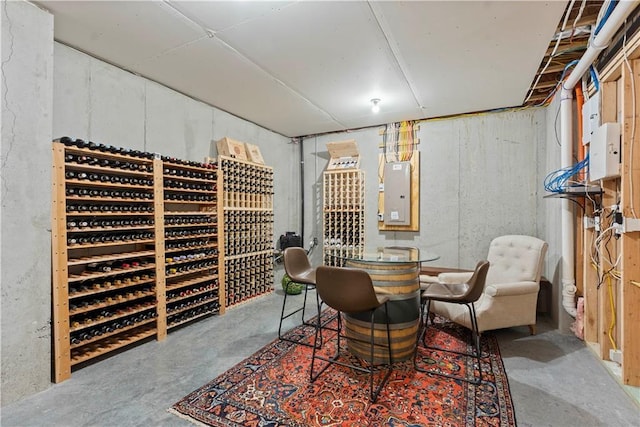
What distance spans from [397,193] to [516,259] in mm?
1931

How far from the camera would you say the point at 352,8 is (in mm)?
2199

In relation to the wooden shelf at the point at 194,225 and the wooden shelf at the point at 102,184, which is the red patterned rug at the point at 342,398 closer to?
the wooden shelf at the point at 194,225

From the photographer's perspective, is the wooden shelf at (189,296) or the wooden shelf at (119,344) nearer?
the wooden shelf at (119,344)

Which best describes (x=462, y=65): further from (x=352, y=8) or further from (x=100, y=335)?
(x=100, y=335)

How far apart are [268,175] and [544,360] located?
161 inches

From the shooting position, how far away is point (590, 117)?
8.74ft

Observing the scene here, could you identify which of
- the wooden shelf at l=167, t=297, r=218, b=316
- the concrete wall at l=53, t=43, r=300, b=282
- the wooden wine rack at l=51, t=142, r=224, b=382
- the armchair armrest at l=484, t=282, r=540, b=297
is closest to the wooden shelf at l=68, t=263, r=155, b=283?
the wooden wine rack at l=51, t=142, r=224, b=382

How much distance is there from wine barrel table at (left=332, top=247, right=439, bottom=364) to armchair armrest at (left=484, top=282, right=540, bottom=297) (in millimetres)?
929

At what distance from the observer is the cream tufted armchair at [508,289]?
2.94 m

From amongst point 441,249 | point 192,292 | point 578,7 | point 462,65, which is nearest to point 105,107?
point 192,292

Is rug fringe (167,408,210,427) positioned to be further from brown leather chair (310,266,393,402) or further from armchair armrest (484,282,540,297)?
armchair armrest (484,282,540,297)

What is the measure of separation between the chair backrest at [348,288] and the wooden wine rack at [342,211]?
9.28 ft

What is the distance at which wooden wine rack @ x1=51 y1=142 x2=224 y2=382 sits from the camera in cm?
237

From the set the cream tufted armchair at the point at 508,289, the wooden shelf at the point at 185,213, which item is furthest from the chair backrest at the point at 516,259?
the wooden shelf at the point at 185,213
